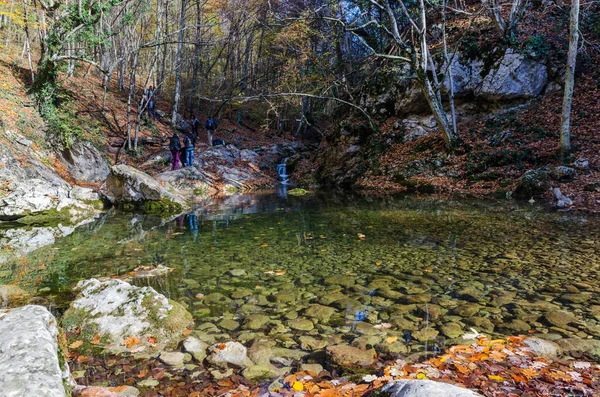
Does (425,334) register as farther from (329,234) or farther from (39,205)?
(39,205)

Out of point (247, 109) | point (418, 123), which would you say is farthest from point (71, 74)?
point (418, 123)

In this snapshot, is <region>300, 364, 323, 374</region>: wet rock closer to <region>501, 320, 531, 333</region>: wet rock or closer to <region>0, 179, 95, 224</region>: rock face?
<region>501, 320, 531, 333</region>: wet rock

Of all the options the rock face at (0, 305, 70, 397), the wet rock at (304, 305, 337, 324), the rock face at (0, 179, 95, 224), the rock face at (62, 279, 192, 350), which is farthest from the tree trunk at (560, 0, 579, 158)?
the rock face at (0, 179, 95, 224)

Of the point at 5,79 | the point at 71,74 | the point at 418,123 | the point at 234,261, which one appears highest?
the point at 71,74

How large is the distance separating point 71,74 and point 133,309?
25.3 metres

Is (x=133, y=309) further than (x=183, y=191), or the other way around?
(x=183, y=191)

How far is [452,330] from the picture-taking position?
3.56 m

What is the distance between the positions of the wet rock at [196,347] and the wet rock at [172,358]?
96 mm

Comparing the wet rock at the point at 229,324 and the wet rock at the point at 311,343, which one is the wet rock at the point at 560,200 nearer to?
the wet rock at the point at 311,343

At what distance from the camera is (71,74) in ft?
75.8

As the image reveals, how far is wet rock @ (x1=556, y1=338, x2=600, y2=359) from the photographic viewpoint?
119 inches

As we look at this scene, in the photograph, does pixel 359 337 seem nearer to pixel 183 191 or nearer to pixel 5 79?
pixel 183 191

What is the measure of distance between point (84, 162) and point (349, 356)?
1836 cm

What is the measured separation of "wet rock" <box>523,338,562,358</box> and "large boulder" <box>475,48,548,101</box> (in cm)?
1785
